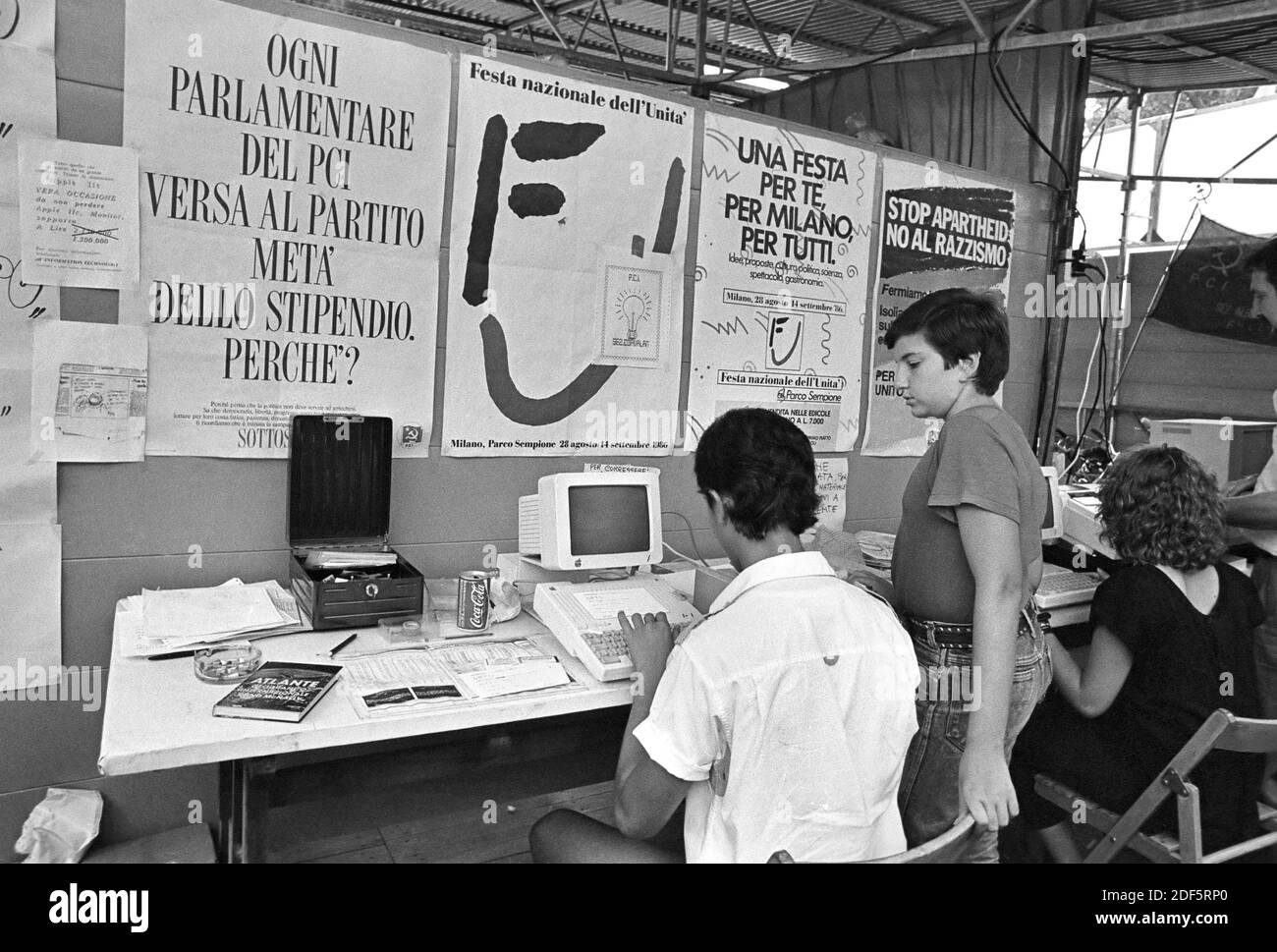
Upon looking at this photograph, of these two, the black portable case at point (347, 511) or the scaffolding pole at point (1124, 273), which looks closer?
the black portable case at point (347, 511)

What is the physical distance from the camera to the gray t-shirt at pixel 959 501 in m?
1.62

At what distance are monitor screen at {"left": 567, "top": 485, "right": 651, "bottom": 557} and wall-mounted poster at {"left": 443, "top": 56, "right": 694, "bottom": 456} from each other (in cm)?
37

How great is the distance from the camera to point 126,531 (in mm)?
1893

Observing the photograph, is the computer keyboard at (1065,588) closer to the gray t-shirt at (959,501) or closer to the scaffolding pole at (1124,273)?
the gray t-shirt at (959,501)

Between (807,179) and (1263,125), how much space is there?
407 cm

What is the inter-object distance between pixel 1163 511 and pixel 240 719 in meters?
2.00

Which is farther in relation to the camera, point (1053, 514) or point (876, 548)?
point (1053, 514)

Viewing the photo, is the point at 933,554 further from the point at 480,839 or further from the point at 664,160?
the point at 480,839

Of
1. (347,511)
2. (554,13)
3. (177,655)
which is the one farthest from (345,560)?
(554,13)

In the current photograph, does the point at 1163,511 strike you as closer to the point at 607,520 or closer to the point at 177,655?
the point at 607,520

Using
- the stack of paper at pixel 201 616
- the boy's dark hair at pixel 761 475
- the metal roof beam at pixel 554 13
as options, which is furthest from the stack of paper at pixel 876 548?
the metal roof beam at pixel 554 13
